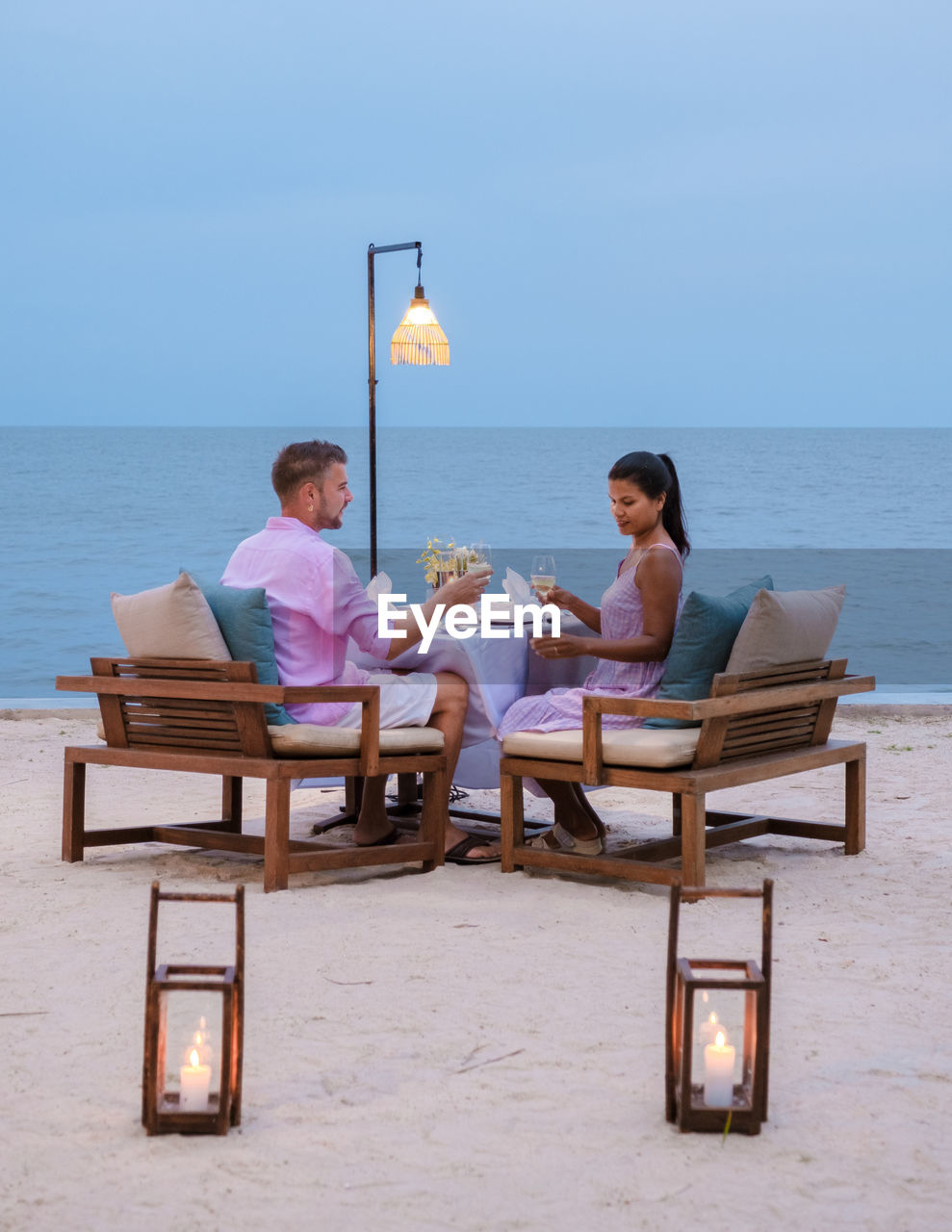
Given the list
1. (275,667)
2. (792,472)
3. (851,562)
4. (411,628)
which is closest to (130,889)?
(275,667)

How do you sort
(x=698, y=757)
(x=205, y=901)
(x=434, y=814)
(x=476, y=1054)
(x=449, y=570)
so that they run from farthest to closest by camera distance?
(x=449, y=570), (x=434, y=814), (x=698, y=757), (x=476, y=1054), (x=205, y=901)

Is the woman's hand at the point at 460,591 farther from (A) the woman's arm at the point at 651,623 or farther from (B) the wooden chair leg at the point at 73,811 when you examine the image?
(B) the wooden chair leg at the point at 73,811

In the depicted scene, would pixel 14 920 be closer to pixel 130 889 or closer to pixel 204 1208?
pixel 130 889

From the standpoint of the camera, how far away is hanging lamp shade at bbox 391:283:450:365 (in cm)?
743

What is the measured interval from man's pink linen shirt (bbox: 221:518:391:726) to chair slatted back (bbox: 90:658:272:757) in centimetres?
22

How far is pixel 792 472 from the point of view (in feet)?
127

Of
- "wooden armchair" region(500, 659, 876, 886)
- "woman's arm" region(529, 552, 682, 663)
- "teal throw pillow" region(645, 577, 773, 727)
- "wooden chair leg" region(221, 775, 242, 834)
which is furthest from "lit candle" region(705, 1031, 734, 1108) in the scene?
"wooden chair leg" region(221, 775, 242, 834)

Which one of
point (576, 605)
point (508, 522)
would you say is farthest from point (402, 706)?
point (508, 522)

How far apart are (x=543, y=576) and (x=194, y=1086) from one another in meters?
2.23

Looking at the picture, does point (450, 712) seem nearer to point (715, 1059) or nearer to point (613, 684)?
point (613, 684)

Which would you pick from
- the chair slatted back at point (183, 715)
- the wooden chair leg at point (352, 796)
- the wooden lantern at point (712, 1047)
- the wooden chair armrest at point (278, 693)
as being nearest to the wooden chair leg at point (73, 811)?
the chair slatted back at point (183, 715)

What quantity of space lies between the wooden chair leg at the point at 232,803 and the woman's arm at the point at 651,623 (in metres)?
1.23

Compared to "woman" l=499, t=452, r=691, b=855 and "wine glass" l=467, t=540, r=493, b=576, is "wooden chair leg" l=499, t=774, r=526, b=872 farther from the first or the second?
"wine glass" l=467, t=540, r=493, b=576

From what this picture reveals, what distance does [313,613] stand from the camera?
4539mm
